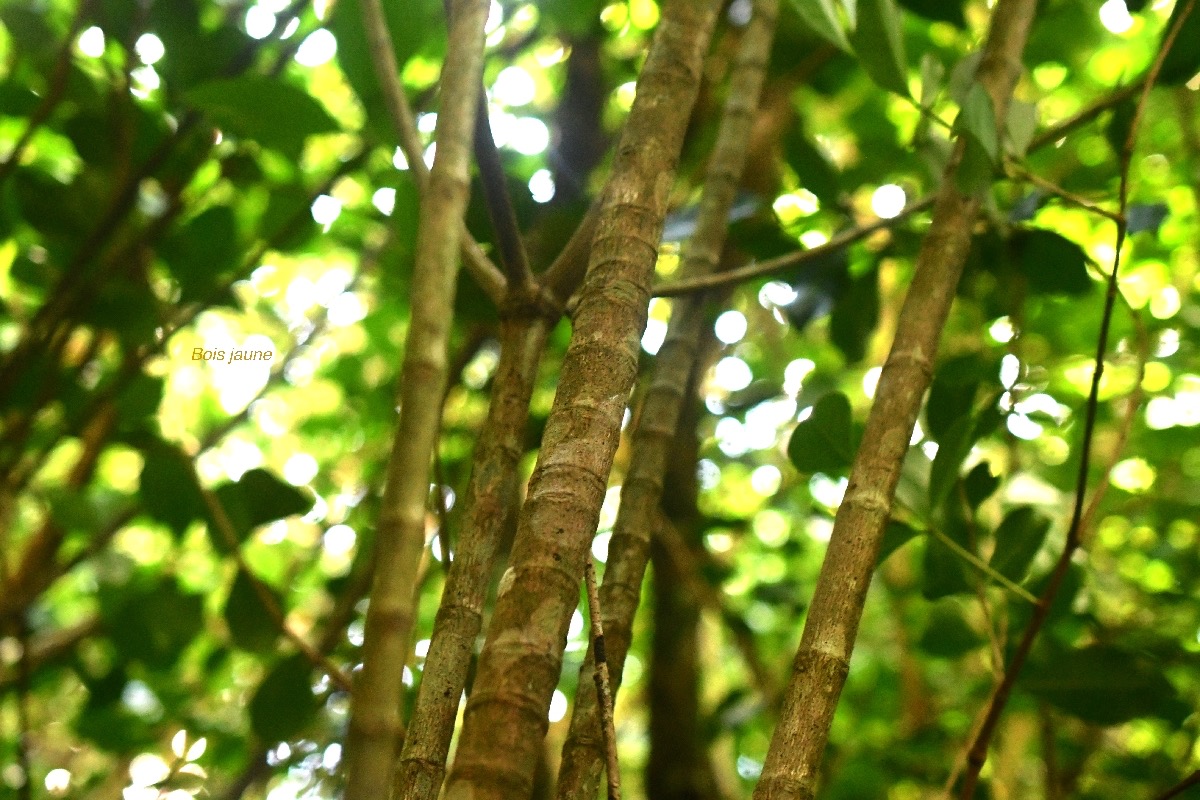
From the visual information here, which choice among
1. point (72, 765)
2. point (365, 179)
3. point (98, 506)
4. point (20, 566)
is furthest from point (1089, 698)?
point (72, 765)

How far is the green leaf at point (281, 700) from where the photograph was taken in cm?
125

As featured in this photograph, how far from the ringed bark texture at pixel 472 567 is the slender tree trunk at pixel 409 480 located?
17 centimetres

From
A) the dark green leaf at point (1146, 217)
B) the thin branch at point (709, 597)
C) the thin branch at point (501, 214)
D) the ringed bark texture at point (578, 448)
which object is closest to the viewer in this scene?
the ringed bark texture at point (578, 448)

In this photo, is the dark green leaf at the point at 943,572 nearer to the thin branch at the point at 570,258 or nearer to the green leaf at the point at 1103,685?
the green leaf at the point at 1103,685

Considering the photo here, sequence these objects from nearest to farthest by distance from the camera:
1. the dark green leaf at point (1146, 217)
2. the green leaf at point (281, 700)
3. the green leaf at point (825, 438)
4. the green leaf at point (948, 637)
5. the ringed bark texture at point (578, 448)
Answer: the ringed bark texture at point (578, 448)
the green leaf at point (825, 438)
the dark green leaf at point (1146, 217)
the green leaf at point (281, 700)
the green leaf at point (948, 637)

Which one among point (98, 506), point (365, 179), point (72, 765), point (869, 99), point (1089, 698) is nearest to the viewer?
point (1089, 698)

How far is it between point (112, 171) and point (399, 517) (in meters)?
1.38

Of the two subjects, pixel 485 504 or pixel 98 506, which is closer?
pixel 485 504

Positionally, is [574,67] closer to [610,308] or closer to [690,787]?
[690,787]

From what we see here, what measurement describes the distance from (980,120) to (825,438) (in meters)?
0.27

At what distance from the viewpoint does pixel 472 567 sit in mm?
670

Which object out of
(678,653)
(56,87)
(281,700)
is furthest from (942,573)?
(56,87)

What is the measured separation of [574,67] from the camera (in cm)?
203

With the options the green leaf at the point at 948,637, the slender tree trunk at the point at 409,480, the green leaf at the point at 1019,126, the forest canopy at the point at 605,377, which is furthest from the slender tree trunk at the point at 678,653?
the slender tree trunk at the point at 409,480
